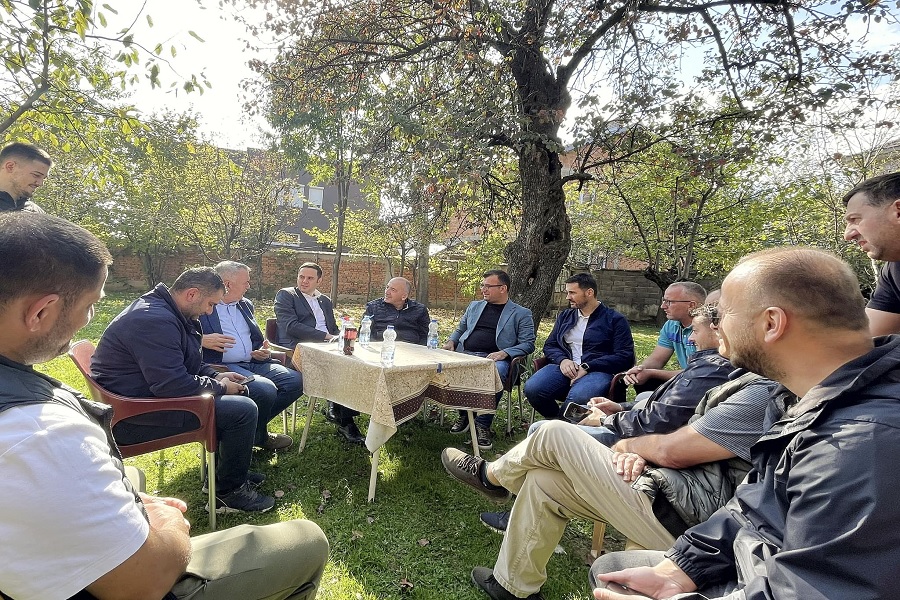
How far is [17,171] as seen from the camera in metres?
3.33

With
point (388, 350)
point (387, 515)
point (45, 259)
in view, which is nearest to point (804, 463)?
point (45, 259)

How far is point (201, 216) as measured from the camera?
44.6 feet

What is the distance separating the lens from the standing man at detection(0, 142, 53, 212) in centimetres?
331

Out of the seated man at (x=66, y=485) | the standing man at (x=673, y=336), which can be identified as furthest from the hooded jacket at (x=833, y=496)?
the standing man at (x=673, y=336)

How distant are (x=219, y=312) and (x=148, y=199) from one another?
12983 mm

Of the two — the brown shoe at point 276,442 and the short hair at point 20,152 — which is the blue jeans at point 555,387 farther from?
the short hair at point 20,152

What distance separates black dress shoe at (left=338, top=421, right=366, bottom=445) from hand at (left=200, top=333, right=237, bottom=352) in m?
1.33

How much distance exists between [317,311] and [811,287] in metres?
4.53

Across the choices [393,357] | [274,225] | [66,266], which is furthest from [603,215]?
[66,266]

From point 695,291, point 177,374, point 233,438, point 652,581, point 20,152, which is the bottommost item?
point 233,438

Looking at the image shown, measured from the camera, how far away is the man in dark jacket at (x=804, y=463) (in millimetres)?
912

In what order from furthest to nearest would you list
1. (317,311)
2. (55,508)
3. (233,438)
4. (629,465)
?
(317,311) < (233,438) < (629,465) < (55,508)

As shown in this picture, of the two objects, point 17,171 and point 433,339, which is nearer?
point 17,171

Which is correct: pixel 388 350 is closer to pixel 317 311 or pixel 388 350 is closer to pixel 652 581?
pixel 317 311
